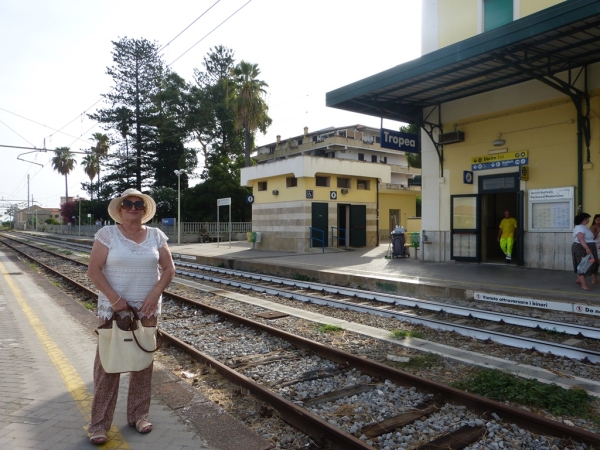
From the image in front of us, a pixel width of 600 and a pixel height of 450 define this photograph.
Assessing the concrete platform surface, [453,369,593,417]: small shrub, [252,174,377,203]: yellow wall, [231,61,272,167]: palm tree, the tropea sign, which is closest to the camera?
[453,369,593,417]: small shrub

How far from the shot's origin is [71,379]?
5078mm

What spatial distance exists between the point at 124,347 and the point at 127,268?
59 centimetres

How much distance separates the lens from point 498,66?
495 inches

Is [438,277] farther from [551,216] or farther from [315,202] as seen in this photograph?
[315,202]

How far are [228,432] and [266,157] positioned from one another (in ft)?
210

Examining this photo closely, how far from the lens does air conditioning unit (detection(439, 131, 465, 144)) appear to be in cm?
1545

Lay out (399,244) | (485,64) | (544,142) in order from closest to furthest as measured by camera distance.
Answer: (485,64), (544,142), (399,244)

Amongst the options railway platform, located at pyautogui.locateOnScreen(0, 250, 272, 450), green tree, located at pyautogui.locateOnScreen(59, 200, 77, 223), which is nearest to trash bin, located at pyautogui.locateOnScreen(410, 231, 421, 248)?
railway platform, located at pyautogui.locateOnScreen(0, 250, 272, 450)

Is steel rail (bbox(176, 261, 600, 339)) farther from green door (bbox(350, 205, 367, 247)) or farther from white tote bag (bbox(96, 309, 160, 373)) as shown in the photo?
green door (bbox(350, 205, 367, 247))

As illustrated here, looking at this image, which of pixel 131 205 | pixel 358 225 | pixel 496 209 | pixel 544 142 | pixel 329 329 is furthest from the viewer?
pixel 358 225

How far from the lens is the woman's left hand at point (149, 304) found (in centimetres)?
360

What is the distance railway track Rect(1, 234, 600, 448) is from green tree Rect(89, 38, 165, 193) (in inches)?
1893

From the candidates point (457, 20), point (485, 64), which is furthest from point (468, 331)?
point (457, 20)

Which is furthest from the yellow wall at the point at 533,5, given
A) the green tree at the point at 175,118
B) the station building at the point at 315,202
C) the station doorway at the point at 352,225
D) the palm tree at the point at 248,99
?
the green tree at the point at 175,118
